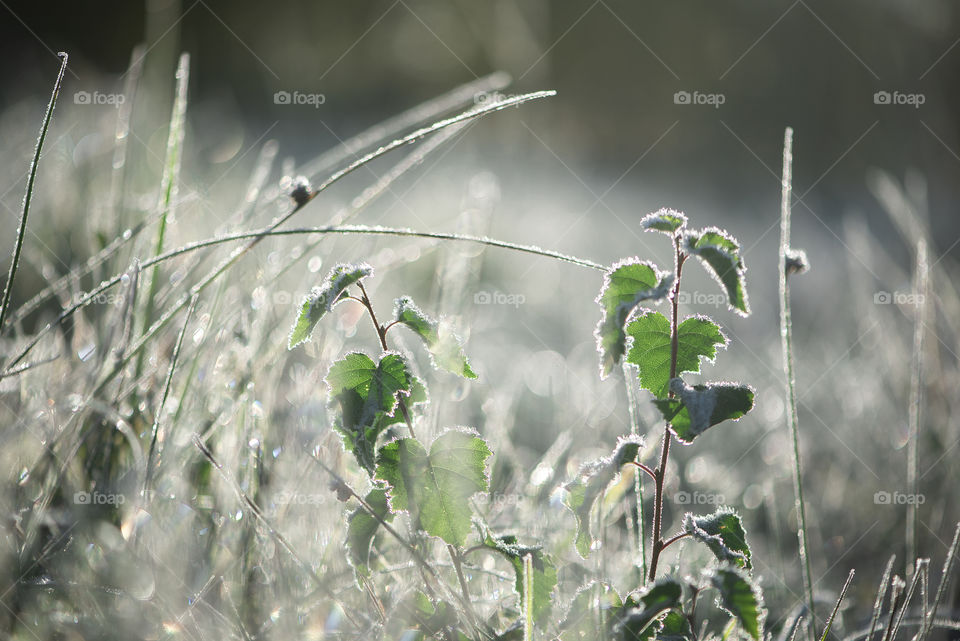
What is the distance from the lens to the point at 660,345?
0.84m

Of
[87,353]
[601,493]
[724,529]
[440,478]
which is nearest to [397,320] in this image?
[440,478]

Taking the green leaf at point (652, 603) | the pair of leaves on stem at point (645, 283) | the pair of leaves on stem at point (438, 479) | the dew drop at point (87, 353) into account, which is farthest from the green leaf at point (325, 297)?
the dew drop at point (87, 353)

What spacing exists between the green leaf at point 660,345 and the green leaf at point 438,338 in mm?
185

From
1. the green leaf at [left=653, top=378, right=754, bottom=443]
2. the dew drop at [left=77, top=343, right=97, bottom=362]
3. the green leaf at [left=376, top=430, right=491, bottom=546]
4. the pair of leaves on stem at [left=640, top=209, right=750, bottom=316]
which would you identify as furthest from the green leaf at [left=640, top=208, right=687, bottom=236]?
the dew drop at [left=77, top=343, right=97, bottom=362]

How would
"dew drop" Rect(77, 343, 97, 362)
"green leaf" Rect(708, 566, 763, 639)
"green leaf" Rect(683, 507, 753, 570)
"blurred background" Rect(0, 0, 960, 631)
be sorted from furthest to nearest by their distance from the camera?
"blurred background" Rect(0, 0, 960, 631)
"dew drop" Rect(77, 343, 97, 362)
"green leaf" Rect(683, 507, 753, 570)
"green leaf" Rect(708, 566, 763, 639)

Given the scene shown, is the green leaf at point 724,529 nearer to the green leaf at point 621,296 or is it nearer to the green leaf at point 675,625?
the green leaf at point 675,625

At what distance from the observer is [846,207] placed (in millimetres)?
6953

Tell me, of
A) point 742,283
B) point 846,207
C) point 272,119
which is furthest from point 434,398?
point 272,119

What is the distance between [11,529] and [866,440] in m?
1.83

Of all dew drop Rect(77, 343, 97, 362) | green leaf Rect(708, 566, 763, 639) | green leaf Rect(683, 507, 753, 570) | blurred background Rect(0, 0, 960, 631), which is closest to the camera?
green leaf Rect(708, 566, 763, 639)

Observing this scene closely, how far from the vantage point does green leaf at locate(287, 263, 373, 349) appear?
776mm

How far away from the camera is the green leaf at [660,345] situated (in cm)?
84

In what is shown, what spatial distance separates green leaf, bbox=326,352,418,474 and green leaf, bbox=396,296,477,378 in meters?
0.04

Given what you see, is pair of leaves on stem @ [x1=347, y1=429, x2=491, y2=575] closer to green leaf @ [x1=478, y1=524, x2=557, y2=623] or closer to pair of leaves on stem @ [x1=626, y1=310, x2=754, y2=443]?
green leaf @ [x1=478, y1=524, x2=557, y2=623]
